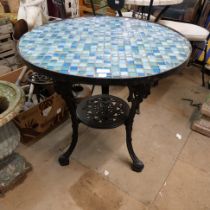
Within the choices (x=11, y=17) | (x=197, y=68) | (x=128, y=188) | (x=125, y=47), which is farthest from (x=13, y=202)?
(x=197, y=68)

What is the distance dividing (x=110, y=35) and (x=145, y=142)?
0.83 metres

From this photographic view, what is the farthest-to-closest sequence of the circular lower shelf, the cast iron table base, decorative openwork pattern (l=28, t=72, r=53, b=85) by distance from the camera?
1. decorative openwork pattern (l=28, t=72, r=53, b=85)
2. the cast iron table base
3. the circular lower shelf

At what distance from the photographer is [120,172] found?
142 cm

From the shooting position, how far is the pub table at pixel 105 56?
0.87m

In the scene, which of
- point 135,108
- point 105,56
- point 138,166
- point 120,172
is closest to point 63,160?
point 120,172

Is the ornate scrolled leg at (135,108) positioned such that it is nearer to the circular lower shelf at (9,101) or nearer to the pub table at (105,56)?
the pub table at (105,56)

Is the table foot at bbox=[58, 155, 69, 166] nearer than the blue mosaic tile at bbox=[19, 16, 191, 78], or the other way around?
the blue mosaic tile at bbox=[19, 16, 191, 78]

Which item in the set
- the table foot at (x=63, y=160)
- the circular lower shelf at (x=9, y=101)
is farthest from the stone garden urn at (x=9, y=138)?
the table foot at (x=63, y=160)

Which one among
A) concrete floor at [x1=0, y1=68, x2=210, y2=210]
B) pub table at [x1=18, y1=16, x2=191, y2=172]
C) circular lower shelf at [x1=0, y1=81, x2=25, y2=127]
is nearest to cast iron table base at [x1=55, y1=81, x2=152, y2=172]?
pub table at [x1=18, y1=16, x2=191, y2=172]

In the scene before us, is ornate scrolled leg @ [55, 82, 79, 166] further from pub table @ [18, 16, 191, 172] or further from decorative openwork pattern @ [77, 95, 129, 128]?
decorative openwork pattern @ [77, 95, 129, 128]

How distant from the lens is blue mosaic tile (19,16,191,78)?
0.89m

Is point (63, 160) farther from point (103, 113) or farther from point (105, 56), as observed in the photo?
point (105, 56)

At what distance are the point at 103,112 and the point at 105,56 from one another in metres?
0.60

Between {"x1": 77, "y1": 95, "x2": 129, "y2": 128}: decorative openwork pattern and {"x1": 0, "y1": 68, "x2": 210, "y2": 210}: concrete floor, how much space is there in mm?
248
